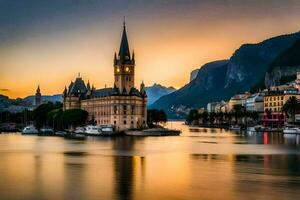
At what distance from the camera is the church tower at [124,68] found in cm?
18262

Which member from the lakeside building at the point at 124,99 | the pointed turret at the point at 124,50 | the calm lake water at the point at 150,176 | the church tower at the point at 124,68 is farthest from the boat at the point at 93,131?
the calm lake water at the point at 150,176

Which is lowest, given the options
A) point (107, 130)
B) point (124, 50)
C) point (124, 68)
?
point (107, 130)

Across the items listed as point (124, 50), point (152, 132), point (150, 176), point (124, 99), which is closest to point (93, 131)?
point (152, 132)

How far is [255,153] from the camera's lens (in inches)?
3307

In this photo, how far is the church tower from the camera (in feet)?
599

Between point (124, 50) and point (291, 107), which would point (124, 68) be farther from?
point (291, 107)

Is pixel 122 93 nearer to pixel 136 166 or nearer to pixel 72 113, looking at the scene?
pixel 72 113

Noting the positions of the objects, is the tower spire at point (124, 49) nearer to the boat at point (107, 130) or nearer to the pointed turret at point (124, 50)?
the pointed turret at point (124, 50)

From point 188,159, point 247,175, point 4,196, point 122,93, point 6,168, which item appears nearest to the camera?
point 4,196

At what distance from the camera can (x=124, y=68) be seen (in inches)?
7229

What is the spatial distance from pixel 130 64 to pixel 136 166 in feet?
395

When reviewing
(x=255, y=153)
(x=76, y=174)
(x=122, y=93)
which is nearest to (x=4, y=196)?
(x=76, y=174)

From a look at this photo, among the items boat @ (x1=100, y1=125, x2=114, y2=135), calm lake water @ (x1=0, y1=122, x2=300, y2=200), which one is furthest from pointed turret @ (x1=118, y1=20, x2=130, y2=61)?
calm lake water @ (x1=0, y1=122, x2=300, y2=200)

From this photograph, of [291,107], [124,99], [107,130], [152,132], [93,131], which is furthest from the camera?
[291,107]
